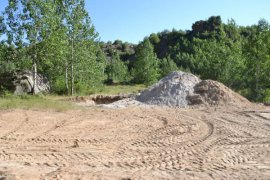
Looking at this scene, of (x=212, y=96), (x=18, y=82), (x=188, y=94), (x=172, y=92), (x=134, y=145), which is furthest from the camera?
(x=18, y=82)

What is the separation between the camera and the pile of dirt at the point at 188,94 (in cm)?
1961

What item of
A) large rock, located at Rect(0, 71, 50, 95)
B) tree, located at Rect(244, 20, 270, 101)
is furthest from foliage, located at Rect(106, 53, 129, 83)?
large rock, located at Rect(0, 71, 50, 95)

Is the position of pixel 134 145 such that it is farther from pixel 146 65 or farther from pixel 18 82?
pixel 146 65

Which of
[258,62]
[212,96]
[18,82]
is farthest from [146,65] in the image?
[212,96]

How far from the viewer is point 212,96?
19.8 meters

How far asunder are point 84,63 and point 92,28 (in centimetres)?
301

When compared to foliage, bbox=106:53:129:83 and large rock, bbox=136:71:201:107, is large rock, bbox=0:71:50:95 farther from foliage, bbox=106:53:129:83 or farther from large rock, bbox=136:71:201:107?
foliage, bbox=106:53:129:83

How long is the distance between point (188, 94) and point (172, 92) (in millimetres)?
891

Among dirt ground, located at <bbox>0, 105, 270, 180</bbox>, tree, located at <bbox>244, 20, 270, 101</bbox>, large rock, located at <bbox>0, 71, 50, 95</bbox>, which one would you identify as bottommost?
→ dirt ground, located at <bbox>0, 105, 270, 180</bbox>

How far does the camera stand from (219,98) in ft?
64.0

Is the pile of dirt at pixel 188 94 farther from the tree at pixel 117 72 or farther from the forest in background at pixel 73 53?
the tree at pixel 117 72

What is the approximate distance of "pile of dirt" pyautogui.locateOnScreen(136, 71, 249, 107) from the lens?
64.3 feet

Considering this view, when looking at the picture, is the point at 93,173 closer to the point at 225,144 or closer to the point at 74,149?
the point at 74,149

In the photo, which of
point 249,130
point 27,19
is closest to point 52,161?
point 249,130
